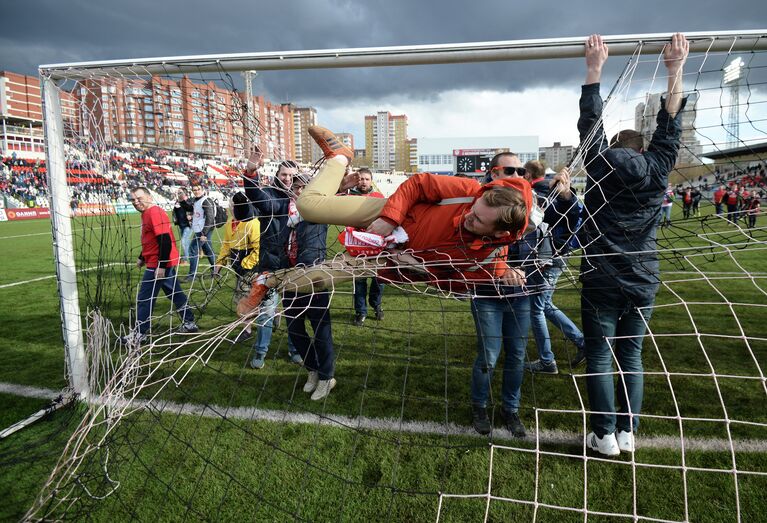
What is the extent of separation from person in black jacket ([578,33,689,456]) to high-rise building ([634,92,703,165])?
0.52 feet

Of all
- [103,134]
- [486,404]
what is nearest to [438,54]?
[486,404]

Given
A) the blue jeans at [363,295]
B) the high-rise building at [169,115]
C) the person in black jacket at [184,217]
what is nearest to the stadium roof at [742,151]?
the high-rise building at [169,115]

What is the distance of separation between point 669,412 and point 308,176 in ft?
11.0

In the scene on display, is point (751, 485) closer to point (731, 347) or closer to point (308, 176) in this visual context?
point (731, 347)

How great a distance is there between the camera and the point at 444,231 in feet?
7.38

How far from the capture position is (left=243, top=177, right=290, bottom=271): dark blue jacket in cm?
336

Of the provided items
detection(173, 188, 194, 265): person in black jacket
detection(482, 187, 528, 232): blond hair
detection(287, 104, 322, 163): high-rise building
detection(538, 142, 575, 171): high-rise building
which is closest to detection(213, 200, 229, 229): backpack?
detection(173, 188, 194, 265): person in black jacket

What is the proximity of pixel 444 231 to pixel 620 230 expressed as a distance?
3.52 ft

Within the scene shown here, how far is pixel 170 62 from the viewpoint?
2896 mm

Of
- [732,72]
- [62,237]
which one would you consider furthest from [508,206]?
[62,237]

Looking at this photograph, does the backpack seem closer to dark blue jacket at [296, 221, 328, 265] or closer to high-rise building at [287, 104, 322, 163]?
high-rise building at [287, 104, 322, 163]

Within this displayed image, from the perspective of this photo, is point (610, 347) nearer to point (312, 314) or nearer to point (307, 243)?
point (312, 314)

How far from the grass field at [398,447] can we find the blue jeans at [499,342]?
0.83 ft

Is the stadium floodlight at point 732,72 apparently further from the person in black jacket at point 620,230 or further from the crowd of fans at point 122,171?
the crowd of fans at point 122,171
